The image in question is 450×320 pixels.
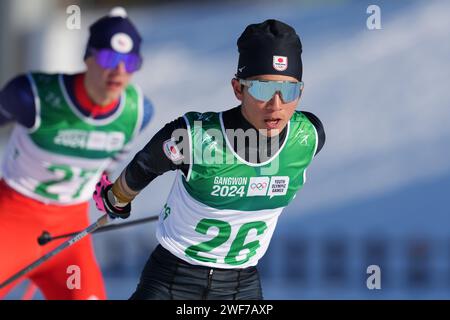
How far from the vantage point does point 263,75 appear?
186 inches

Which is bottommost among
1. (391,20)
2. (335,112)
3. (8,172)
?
(8,172)

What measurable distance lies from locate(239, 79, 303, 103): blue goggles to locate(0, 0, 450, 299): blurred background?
431 centimetres

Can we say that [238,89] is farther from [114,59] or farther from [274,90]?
[114,59]

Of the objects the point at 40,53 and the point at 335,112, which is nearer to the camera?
the point at 335,112

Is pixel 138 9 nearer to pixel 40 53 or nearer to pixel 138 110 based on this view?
pixel 40 53

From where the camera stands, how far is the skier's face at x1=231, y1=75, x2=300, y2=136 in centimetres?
464

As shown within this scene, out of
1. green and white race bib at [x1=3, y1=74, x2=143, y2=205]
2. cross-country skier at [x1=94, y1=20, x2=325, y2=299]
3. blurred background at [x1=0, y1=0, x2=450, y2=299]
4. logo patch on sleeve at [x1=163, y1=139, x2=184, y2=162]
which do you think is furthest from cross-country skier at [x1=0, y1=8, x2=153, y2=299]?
blurred background at [x1=0, y1=0, x2=450, y2=299]

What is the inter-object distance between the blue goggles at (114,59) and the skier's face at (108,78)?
0.02m

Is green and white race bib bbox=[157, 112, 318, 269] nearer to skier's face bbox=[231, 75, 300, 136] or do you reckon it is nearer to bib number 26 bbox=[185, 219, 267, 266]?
bib number 26 bbox=[185, 219, 267, 266]

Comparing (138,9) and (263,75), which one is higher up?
(138,9)

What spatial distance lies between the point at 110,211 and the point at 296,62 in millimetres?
1152

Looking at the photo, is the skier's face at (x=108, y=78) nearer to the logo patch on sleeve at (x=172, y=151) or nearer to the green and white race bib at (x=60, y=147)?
the green and white race bib at (x=60, y=147)

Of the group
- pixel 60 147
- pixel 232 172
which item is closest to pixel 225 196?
pixel 232 172

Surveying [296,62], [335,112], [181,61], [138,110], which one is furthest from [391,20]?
[296,62]
